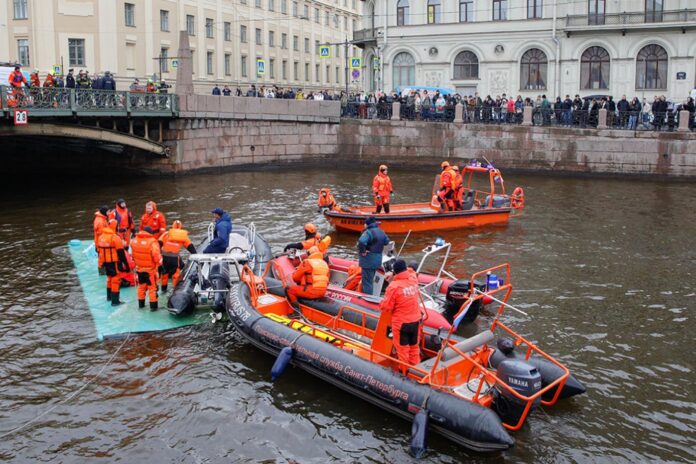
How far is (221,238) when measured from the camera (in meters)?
13.9

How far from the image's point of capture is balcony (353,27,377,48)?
44319 mm

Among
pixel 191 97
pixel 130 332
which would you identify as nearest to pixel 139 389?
pixel 130 332

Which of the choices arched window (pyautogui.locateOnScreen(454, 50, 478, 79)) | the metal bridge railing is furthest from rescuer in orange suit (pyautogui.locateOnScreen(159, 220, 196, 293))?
arched window (pyautogui.locateOnScreen(454, 50, 478, 79))

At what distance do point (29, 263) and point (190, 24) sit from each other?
118ft

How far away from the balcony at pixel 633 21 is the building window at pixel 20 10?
28.9m

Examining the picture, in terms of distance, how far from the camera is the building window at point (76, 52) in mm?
42287

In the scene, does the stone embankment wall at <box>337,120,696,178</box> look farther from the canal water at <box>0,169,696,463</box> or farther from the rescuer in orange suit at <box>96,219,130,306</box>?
the rescuer in orange suit at <box>96,219,130,306</box>

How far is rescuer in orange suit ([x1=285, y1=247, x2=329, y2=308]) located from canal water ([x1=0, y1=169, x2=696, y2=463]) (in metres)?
1.22

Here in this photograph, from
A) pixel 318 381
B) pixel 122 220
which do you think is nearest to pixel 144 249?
pixel 122 220

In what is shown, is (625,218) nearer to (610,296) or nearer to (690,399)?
(610,296)

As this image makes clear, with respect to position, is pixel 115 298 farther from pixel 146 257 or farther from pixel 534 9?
pixel 534 9

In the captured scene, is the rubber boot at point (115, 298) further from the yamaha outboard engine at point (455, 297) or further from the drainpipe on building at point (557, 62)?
the drainpipe on building at point (557, 62)

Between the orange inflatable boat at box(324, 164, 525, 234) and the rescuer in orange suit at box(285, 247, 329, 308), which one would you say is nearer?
the rescuer in orange suit at box(285, 247, 329, 308)

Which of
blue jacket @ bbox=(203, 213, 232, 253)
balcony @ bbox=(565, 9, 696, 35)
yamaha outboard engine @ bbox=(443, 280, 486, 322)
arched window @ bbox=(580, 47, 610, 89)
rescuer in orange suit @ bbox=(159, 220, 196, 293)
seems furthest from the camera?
arched window @ bbox=(580, 47, 610, 89)
